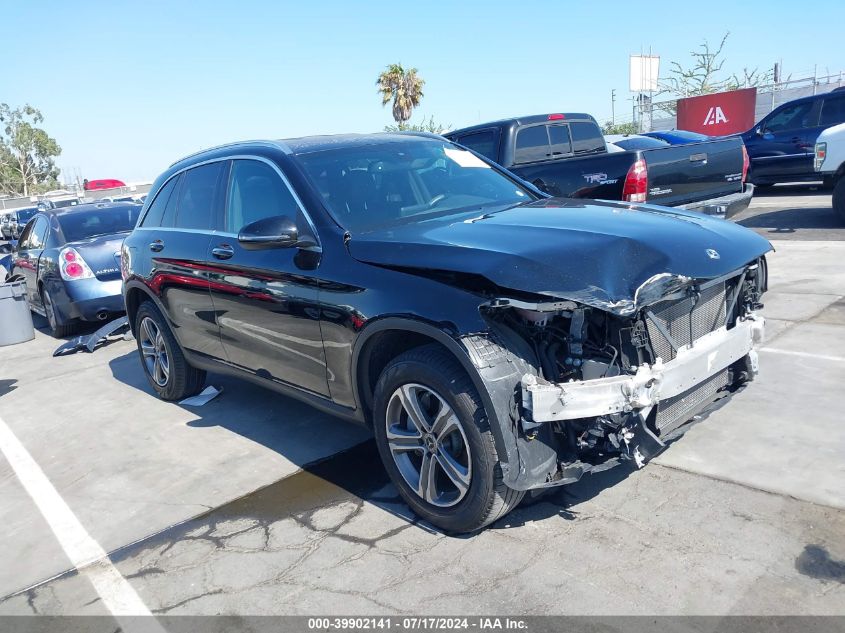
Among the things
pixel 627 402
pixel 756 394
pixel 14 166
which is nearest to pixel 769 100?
pixel 756 394

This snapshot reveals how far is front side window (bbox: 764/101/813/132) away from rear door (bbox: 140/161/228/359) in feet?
43.8

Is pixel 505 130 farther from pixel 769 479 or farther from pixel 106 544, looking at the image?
pixel 106 544

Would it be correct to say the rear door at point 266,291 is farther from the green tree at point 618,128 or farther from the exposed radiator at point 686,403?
the green tree at point 618,128

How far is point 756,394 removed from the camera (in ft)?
15.8

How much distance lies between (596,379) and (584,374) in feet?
0.23

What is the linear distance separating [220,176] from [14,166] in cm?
8636

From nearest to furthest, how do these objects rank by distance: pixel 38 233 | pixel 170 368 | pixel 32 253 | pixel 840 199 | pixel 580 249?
pixel 580 249 < pixel 170 368 < pixel 32 253 < pixel 38 233 < pixel 840 199

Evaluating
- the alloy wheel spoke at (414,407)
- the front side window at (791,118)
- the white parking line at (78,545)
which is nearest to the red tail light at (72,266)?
the white parking line at (78,545)

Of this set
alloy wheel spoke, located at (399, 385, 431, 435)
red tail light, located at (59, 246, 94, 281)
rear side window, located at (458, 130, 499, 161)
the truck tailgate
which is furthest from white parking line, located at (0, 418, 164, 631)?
rear side window, located at (458, 130, 499, 161)

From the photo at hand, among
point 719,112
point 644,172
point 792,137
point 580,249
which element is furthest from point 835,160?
point 719,112

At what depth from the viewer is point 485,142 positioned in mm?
9062

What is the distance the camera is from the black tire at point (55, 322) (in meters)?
9.46

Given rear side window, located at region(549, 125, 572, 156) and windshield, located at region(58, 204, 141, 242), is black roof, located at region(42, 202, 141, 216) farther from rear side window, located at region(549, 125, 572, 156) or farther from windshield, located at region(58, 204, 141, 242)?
rear side window, located at region(549, 125, 572, 156)

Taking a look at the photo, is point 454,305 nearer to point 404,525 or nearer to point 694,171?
point 404,525
